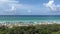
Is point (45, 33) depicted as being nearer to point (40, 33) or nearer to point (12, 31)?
point (40, 33)

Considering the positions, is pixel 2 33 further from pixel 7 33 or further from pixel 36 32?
pixel 36 32

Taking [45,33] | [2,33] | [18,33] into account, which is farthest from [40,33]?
[2,33]

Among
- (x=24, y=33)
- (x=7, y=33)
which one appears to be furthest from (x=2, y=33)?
(x=24, y=33)

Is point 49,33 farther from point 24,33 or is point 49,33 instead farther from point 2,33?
point 2,33

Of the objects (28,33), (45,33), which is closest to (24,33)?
(28,33)

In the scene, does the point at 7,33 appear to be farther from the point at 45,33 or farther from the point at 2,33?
the point at 45,33
